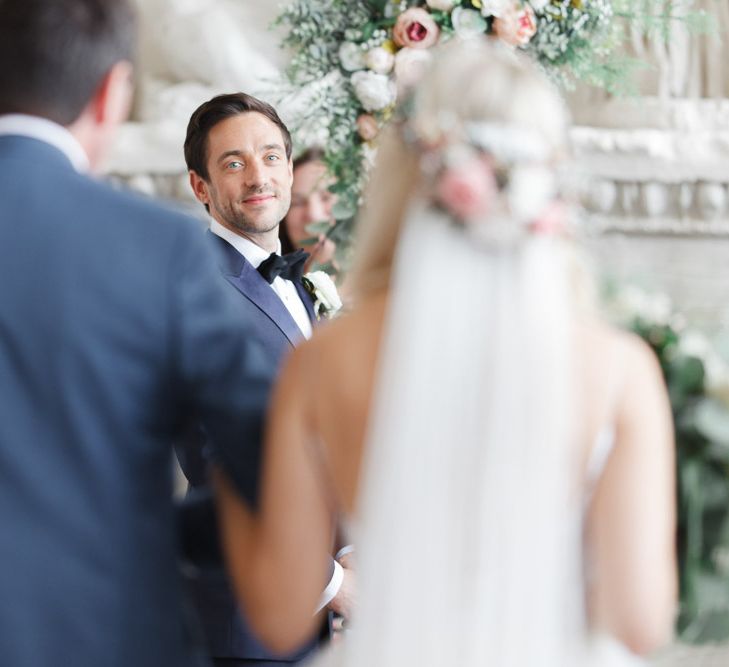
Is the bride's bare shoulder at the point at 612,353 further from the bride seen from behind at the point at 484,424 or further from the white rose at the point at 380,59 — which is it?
the white rose at the point at 380,59

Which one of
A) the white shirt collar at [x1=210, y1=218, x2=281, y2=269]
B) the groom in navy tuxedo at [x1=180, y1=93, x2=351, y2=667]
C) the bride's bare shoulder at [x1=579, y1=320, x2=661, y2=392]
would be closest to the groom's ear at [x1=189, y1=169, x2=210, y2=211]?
the groom in navy tuxedo at [x1=180, y1=93, x2=351, y2=667]

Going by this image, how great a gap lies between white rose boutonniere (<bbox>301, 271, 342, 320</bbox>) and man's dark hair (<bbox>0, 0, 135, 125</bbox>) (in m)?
1.53

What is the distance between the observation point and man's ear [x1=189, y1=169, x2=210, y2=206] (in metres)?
3.06

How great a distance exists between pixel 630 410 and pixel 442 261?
10.5 inches

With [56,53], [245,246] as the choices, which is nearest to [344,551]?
[245,246]

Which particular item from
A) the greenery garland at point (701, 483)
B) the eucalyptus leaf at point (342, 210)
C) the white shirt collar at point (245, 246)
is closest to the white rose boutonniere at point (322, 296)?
the white shirt collar at point (245, 246)

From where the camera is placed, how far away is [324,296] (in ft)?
10.3

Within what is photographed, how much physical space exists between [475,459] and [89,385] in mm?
477

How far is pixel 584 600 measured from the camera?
1.52 m

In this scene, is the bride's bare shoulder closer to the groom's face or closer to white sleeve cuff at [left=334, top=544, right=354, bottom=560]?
white sleeve cuff at [left=334, top=544, right=354, bottom=560]

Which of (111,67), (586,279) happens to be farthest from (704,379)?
(111,67)

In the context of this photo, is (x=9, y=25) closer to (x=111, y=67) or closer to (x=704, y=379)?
(x=111, y=67)

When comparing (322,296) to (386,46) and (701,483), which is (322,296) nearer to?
(386,46)

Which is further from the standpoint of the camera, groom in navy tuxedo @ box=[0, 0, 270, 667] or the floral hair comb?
groom in navy tuxedo @ box=[0, 0, 270, 667]
